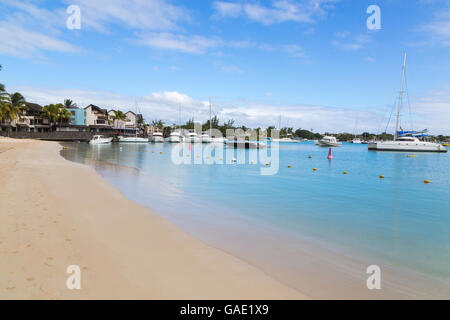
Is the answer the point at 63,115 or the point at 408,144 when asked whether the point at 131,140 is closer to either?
the point at 63,115

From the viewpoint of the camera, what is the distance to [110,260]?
5.66 m

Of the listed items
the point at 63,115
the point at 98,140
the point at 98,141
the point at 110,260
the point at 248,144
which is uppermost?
the point at 63,115

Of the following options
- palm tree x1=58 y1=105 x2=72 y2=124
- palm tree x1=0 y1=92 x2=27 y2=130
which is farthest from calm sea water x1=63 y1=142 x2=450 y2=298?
palm tree x1=58 y1=105 x2=72 y2=124

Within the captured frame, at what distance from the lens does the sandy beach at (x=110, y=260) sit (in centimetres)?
456

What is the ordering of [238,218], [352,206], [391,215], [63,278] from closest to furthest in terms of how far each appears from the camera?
1. [63,278]
2. [238,218]
3. [391,215]
4. [352,206]

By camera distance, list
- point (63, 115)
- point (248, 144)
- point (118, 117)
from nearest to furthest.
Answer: point (248, 144) < point (63, 115) < point (118, 117)

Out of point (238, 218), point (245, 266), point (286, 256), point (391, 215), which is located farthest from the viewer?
point (391, 215)

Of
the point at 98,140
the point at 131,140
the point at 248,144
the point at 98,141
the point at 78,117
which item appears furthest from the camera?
the point at 78,117

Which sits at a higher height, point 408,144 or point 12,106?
point 12,106

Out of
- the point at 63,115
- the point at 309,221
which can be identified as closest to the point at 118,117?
the point at 63,115

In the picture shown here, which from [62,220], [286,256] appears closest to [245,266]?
[286,256]
